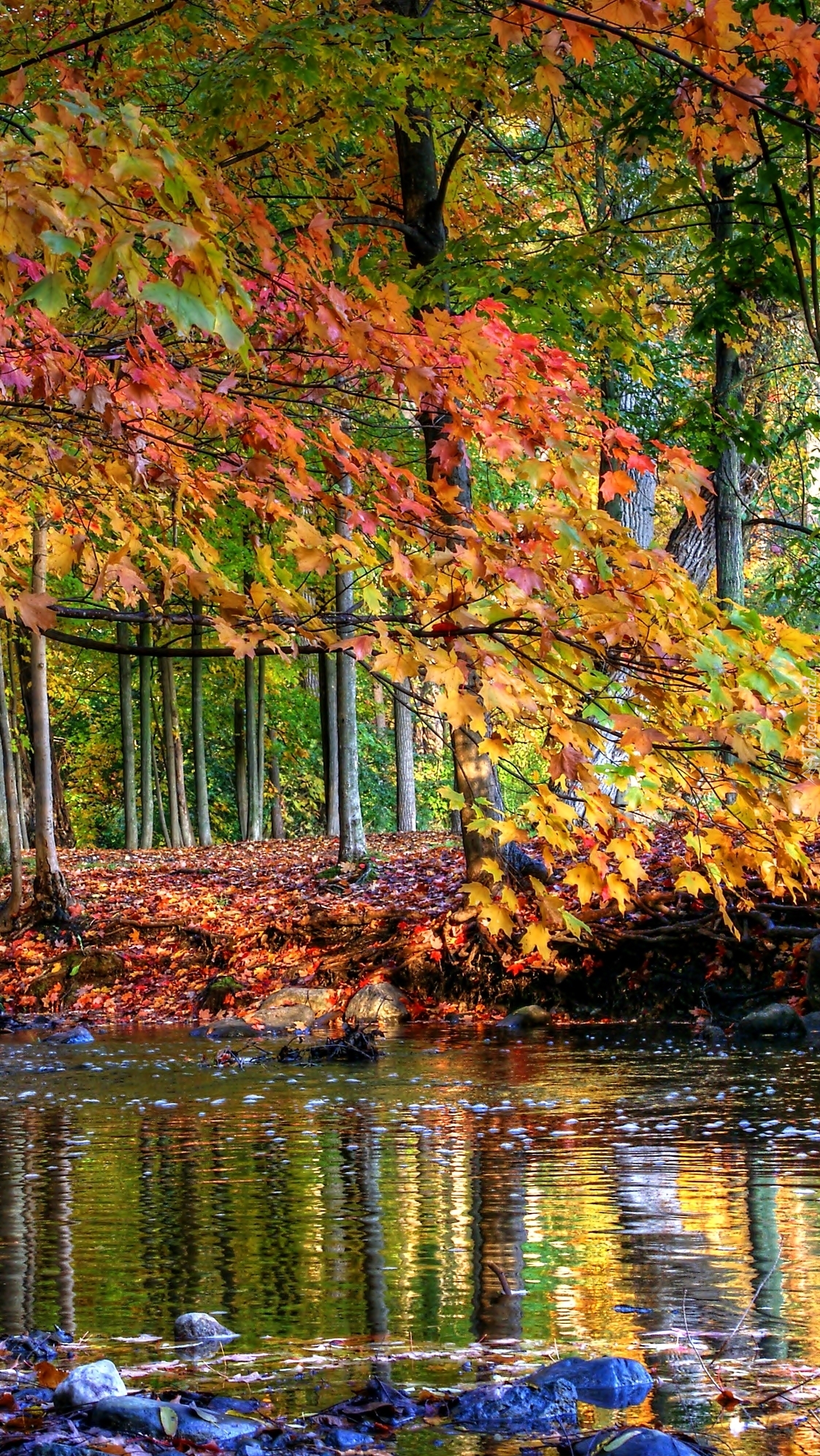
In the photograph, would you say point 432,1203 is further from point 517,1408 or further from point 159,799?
point 159,799

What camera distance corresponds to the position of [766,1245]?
4594 millimetres

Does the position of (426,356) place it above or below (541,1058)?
above

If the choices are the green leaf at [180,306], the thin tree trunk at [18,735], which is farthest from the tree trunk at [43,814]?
the green leaf at [180,306]

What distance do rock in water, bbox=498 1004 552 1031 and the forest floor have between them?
26cm

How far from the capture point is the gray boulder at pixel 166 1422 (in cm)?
298

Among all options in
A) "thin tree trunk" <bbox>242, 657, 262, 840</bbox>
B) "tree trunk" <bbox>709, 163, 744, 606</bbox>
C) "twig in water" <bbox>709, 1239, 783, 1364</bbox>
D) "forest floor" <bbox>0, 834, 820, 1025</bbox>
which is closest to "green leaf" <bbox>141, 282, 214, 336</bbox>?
"twig in water" <bbox>709, 1239, 783, 1364</bbox>

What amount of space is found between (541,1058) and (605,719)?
6864 mm

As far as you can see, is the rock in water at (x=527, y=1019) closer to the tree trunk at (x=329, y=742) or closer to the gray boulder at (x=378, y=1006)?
the gray boulder at (x=378, y=1006)

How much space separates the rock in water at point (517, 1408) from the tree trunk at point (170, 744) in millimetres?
22741

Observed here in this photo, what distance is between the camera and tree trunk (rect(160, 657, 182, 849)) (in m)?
26.0

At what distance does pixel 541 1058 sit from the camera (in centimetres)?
1001

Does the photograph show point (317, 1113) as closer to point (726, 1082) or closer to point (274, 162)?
point (726, 1082)

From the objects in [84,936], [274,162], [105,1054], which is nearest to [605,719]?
[274,162]

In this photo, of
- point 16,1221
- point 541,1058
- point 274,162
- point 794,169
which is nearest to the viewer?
point 16,1221
